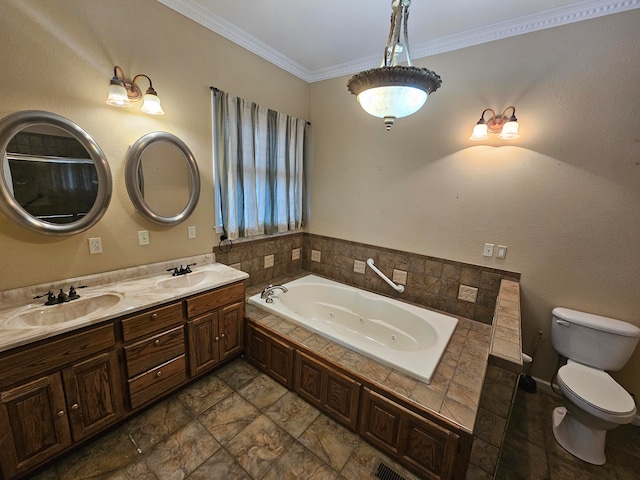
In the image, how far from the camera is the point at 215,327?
2152 millimetres

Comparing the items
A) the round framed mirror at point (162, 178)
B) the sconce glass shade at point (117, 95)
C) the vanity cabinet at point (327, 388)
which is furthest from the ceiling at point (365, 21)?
the vanity cabinet at point (327, 388)

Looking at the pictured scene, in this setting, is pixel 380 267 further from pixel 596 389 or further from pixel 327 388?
pixel 596 389

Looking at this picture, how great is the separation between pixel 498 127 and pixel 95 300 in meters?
3.18

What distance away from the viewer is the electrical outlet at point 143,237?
2.04 m

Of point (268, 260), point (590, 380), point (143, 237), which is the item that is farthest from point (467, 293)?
point (143, 237)

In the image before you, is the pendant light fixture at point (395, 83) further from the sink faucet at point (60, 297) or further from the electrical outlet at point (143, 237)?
the sink faucet at point (60, 297)

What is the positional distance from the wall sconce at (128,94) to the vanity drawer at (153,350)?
1.55m

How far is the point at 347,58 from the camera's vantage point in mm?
2701

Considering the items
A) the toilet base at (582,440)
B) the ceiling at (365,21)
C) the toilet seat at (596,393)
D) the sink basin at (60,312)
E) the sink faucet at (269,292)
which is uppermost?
the ceiling at (365,21)

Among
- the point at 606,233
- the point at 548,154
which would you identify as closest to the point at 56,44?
the point at 548,154

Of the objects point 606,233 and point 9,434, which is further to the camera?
point 606,233

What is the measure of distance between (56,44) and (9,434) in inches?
83.5

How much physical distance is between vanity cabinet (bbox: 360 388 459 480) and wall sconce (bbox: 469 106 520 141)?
2039 millimetres

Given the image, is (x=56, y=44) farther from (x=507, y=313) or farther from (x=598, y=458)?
(x=598, y=458)
